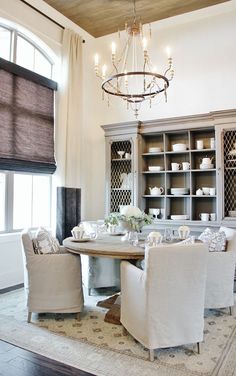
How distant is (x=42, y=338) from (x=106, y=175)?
9.72 ft

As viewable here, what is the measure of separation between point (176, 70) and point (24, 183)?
2968 mm

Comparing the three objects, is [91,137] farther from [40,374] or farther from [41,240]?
[40,374]

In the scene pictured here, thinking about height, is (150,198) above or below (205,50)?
below

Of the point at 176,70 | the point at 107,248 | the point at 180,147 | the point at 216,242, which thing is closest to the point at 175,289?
the point at 107,248

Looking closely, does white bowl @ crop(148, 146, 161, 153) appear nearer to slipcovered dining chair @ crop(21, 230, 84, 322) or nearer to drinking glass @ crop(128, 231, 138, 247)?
drinking glass @ crop(128, 231, 138, 247)

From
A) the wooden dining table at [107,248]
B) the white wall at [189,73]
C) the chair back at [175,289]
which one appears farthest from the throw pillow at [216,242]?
the white wall at [189,73]

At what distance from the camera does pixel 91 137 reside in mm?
5820

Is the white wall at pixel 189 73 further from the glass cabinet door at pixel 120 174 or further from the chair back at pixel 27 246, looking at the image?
the chair back at pixel 27 246

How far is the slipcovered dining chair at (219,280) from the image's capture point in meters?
Answer: 3.21

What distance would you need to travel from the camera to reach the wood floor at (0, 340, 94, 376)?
2221 millimetres

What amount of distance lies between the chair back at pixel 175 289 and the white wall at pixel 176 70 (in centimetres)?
250

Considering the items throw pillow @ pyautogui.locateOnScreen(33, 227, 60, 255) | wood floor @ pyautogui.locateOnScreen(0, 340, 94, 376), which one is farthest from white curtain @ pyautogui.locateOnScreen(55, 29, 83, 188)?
wood floor @ pyautogui.locateOnScreen(0, 340, 94, 376)

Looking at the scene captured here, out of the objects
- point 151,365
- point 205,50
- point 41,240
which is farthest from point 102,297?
point 205,50

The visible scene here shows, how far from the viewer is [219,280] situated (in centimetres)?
322
